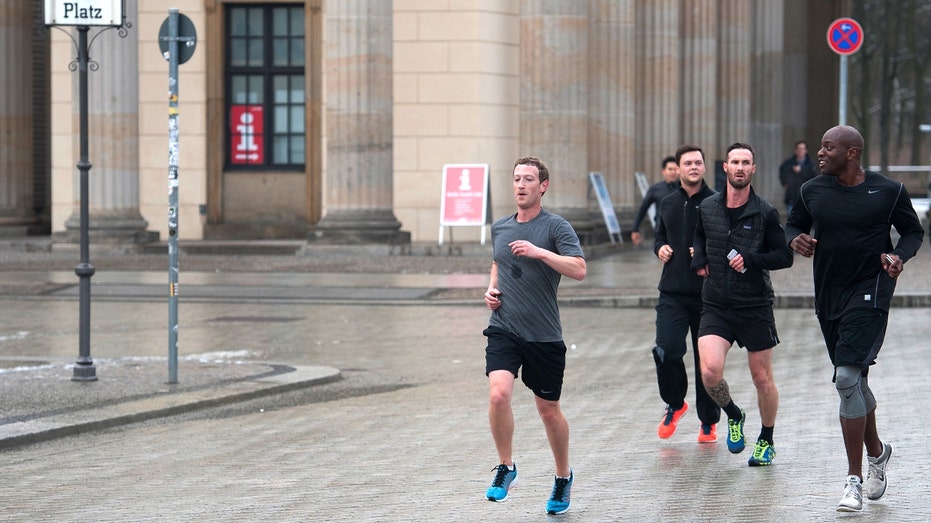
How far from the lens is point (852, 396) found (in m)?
8.54

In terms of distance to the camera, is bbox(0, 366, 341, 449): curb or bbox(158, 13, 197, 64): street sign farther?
bbox(158, 13, 197, 64): street sign

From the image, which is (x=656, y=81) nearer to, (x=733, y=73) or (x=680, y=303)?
(x=733, y=73)

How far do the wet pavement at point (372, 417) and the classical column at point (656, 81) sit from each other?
14816 millimetres

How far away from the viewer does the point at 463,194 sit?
30.0m

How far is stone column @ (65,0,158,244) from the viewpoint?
97.5ft

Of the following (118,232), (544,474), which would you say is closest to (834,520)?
(544,474)

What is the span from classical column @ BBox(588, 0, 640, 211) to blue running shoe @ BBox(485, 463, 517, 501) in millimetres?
25785

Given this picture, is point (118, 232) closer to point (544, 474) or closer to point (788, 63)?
point (544, 474)

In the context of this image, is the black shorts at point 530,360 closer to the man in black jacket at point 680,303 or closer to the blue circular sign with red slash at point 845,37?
the man in black jacket at point 680,303

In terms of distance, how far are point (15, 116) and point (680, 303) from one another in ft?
86.8

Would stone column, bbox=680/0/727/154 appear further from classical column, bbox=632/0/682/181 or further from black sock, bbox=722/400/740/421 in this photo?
black sock, bbox=722/400/740/421

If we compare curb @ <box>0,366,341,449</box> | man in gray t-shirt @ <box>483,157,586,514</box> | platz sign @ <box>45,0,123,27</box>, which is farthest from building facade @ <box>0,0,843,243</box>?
man in gray t-shirt @ <box>483,157,586,514</box>

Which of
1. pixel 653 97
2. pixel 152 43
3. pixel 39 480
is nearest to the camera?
pixel 39 480

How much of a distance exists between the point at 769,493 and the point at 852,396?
0.68 metres
